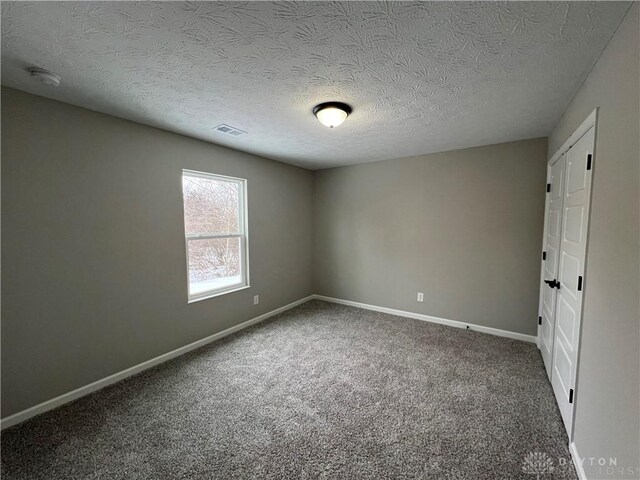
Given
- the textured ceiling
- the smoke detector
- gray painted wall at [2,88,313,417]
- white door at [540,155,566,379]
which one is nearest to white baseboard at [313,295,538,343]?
white door at [540,155,566,379]

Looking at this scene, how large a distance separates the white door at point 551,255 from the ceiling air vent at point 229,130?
9.74 ft

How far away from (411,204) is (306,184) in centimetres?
181

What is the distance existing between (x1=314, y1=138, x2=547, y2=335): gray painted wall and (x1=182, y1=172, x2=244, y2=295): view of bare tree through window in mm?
1659

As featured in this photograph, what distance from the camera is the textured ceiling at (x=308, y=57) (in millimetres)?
1197

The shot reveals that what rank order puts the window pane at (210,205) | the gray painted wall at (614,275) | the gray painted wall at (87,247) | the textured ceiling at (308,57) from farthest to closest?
the window pane at (210,205), the gray painted wall at (87,247), the textured ceiling at (308,57), the gray painted wall at (614,275)

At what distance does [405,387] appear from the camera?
7.58 feet

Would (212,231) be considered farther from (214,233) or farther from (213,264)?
(213,264)

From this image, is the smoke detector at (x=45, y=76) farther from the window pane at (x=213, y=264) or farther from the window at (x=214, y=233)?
the window pane at (x=213, y=264)

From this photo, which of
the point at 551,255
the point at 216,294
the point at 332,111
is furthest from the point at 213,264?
the point at 551,255

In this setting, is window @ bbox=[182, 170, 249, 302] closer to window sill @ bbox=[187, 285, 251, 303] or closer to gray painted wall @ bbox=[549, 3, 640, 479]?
window sill @ bbox=[187, 285, 251, 303]

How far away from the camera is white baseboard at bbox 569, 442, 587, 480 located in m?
1.45

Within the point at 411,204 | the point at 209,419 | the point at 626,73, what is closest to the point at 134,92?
the point at 209,419

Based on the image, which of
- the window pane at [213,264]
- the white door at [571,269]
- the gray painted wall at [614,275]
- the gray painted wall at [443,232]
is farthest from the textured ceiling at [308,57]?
the window pane at [213,264]

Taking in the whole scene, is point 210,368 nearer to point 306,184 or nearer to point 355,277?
point 355,277
